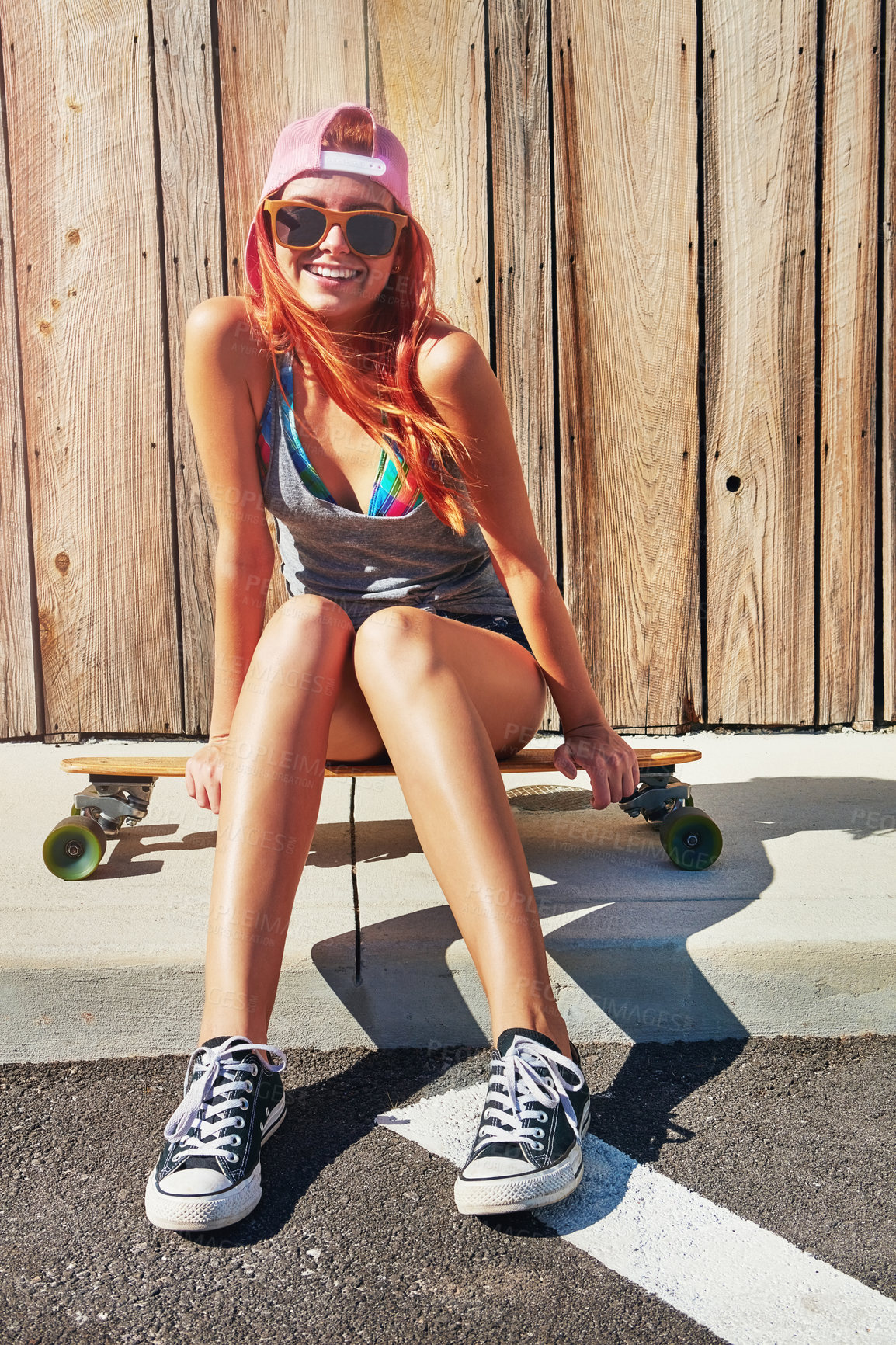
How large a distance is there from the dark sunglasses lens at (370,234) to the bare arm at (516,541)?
0.66ft

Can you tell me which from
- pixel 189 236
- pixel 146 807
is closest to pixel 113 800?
pixel 146 807

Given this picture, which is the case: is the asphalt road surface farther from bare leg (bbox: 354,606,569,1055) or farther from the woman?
bare leg (bbox: 354,606,569,1055)

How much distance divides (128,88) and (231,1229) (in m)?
2.89

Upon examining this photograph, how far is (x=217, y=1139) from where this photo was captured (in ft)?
4.66

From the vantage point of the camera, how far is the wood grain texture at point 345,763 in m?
1.98

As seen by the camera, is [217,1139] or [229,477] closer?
[217,1139]

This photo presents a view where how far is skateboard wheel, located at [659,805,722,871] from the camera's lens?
211cm

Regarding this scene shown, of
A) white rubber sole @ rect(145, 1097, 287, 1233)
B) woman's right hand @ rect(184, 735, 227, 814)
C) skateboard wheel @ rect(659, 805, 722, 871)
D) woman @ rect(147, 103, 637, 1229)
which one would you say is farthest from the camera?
skateboard wheel @ rect(659, 805, 722, 871)

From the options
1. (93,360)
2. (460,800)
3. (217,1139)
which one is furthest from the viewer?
(93,360)

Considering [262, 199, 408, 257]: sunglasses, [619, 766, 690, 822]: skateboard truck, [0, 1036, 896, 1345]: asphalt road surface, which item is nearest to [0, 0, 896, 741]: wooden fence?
[619, 766, 690, 822]: skateboard truck

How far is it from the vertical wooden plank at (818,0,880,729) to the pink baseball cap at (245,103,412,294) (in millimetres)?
1531

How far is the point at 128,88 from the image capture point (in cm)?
295

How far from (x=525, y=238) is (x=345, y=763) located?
5.84 ft

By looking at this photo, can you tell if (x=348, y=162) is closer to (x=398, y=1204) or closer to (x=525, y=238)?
(x=525, y=238)
